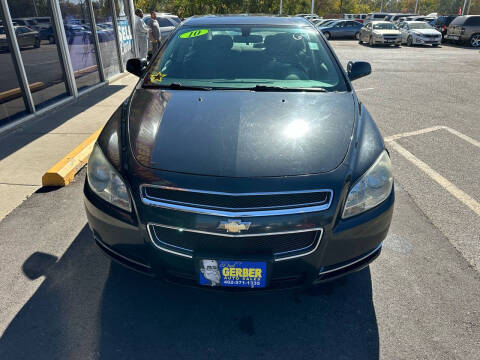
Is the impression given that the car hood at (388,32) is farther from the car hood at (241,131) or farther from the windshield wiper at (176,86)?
the windshield wiper at (176,86)

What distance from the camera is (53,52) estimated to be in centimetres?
721

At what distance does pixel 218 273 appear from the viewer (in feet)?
6.59

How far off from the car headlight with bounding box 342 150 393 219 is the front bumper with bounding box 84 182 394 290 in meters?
0.04

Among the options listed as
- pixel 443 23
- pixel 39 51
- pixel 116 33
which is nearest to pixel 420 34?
pixel 443 23

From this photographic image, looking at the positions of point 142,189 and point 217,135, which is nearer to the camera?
point 142,189

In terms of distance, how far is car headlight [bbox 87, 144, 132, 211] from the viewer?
2115 mm

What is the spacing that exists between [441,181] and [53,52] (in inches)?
276

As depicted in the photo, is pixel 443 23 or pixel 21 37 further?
pixel 443 23

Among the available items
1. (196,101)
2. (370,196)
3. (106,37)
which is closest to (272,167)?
(370,196)

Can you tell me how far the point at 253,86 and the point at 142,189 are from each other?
143cm

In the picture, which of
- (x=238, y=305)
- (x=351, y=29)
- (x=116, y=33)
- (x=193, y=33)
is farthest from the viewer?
(x=351, y=29)

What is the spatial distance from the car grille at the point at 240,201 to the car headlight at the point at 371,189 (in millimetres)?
156

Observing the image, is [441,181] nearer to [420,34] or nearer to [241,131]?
[241,131]

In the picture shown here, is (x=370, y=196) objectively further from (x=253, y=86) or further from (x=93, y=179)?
(x=93, y=179)
